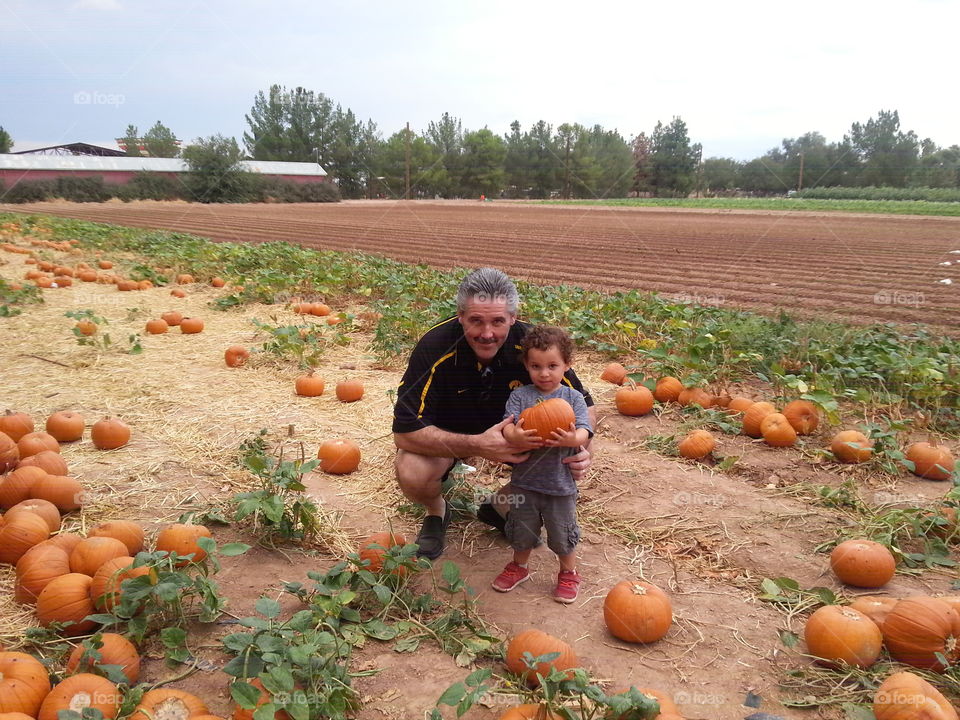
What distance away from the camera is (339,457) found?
13.7 ft

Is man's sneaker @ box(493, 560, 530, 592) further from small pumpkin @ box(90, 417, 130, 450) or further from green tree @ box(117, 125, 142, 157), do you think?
green tree @ box(117, 125, 142, 157)

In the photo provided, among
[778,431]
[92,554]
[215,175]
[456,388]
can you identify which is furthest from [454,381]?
[215,175]

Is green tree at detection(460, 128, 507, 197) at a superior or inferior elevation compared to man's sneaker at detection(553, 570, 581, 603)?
superior

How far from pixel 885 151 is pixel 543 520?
74.5 metres

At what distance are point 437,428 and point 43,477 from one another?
6.89ft

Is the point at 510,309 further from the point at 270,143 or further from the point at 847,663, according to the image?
the point at 270,143

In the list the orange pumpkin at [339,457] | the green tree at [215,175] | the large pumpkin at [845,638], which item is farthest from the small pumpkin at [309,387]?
the green tree at [215,175]

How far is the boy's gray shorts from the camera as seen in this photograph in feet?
Answer: 9.60

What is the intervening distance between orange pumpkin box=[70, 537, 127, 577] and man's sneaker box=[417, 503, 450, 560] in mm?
1358

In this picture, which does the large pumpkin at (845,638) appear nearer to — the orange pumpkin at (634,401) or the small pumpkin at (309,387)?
the orange pumpkin at (634,401)

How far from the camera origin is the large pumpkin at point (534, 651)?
2319 millimetres

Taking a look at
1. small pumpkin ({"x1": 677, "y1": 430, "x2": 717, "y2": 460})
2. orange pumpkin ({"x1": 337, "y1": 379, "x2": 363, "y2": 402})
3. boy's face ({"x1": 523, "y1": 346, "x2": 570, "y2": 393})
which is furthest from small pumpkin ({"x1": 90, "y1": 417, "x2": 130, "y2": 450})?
small pumpkin ({"x1": 677, "y1": 430, "x2": 717, "y2": 460})

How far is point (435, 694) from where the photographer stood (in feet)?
7.62

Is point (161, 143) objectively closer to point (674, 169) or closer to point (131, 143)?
point (131, 143)
